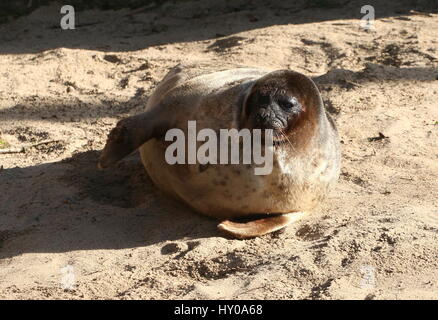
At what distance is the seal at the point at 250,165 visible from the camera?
4.57m

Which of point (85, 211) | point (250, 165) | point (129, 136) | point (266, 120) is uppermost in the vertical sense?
point (266, 120)

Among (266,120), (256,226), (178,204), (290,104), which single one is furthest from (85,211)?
(290,104)

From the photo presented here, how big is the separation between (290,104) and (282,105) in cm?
5

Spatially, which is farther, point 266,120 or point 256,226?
point 256,226

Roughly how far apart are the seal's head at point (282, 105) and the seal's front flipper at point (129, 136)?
1.94 ft

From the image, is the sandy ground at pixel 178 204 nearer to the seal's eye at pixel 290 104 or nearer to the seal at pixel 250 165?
the seal at pixel 250 165

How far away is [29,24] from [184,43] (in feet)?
6.27

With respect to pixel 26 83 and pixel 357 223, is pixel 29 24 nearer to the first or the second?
pixel 26 83

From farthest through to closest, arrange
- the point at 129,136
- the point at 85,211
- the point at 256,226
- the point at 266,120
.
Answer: the point at 85,211 < the point at 129,136 < the point at 256,226 < the point at 266,120

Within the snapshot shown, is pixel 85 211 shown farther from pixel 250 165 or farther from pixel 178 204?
pixel 250 165

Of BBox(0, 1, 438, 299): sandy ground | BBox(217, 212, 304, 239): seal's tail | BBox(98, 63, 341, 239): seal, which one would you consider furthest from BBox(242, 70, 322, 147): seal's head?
BBox(0, 1, 438, 299): sandy ground

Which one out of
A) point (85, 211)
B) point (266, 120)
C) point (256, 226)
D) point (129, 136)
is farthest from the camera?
point (85, 211)

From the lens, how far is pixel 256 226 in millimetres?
4609

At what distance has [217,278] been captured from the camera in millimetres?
4141
